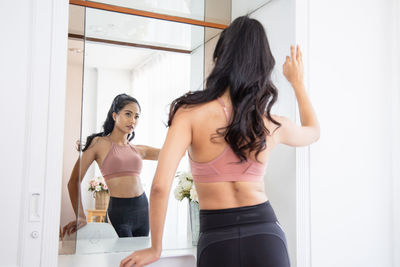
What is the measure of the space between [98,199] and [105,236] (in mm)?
178

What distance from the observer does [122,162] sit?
75.7 inches

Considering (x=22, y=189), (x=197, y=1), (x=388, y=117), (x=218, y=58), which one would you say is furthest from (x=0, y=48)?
(x=388, y=117)

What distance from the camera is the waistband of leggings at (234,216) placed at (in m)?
1.22

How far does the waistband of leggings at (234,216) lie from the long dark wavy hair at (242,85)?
0.16 m

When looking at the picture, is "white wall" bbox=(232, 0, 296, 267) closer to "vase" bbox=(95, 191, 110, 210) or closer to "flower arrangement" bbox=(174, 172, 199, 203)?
"flower arrangement" bbox=(174, 172, 199, 203)

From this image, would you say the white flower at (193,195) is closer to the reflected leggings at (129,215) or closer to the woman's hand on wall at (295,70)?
the reflected leggings at (129,215)

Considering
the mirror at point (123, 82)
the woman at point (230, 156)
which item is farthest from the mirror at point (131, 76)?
the woman at point (230, 156)

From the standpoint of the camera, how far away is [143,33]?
2027mm

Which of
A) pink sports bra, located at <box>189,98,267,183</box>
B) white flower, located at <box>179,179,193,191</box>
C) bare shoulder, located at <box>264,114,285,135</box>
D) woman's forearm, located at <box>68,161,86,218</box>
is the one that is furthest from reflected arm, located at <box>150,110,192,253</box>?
white flower, located at <box>179,179,193,191</box>

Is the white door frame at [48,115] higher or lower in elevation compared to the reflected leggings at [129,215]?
higher

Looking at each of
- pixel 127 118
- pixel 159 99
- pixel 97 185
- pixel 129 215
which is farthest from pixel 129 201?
pixel 159 99

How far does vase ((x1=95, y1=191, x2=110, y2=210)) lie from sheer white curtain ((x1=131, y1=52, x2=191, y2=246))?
0.19 metres

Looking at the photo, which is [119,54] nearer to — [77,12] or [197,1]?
[77,12]

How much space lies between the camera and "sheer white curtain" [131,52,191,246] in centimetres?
197
